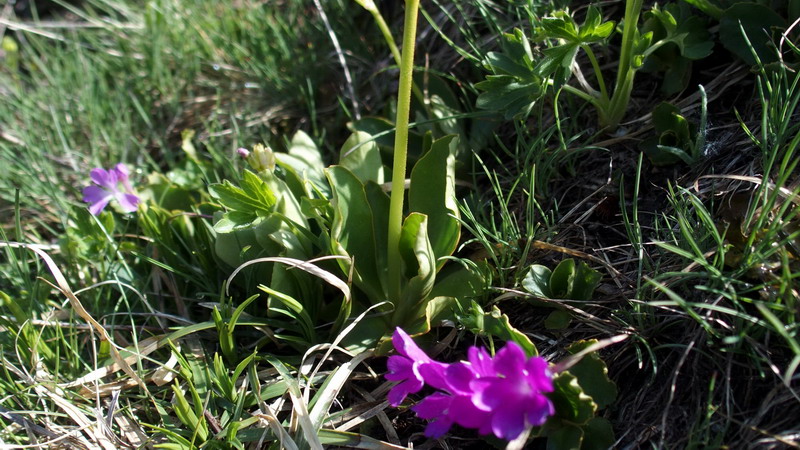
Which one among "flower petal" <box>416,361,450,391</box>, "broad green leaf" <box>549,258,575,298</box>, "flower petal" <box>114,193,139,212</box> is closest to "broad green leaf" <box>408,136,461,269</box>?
"broad green leaf" <box>549,258,575,298</box>

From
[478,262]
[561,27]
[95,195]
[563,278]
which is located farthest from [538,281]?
[95,195]

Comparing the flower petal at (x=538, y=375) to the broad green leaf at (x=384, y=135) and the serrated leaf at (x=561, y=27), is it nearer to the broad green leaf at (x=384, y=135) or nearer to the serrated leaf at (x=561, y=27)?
the serrated leaf at (x=561, y=27)

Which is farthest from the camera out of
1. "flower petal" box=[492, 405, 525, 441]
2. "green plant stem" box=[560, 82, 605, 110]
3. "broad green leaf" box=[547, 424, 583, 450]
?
"green plant stem" box=[560, 82, 605, 110]

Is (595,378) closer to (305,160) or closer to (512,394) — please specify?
(512,394)

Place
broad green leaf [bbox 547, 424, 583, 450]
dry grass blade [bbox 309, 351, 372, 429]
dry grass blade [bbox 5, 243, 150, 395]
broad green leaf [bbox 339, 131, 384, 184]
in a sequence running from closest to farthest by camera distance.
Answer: broad green leaf [bbox 547, 424, 583, 450] → dry grass blade [bbox 309, 351, 372, 429] → dry grass blade [bbox 5, 243, 150, 395] → broad green leaf [bbox 339, 131, 384, 184]

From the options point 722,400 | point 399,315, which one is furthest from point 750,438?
point 399,315

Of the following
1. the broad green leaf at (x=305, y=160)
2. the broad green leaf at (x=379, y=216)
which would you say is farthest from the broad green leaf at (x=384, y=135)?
the broad green leaf at (x=379, y=216)

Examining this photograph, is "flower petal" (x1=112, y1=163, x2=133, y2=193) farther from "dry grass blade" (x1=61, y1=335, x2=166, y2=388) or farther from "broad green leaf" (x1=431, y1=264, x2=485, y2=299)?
"broad green leaf" (x1=431, y1=264, x2=485, y2=299)
